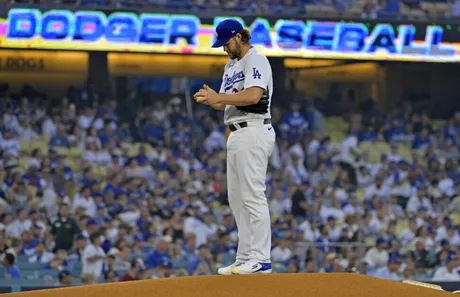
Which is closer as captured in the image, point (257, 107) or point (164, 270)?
point (257, 107)

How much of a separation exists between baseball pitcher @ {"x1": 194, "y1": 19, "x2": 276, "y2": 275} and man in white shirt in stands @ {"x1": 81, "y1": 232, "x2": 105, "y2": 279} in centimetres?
675

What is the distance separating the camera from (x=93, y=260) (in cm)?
1247

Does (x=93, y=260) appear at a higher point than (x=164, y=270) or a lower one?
higher

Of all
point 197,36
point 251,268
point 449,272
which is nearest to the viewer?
point 251,268

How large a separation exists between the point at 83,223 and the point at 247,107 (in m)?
7.89

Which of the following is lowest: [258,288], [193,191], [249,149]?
[193,191]

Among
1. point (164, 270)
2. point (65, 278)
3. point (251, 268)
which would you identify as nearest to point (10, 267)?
point (65, 278)

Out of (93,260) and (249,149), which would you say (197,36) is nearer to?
(93,260)

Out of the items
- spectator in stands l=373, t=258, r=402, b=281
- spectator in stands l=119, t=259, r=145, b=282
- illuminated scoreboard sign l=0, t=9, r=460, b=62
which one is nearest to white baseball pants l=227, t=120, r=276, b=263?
spectator in stands l=119, t=259, r=145, b=282

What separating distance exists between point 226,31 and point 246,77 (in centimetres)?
31

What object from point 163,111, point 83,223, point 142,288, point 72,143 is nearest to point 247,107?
point 142,288

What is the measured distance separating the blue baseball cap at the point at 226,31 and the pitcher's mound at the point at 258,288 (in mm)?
1458

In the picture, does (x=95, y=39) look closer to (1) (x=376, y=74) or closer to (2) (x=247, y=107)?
(1) (x=376, y=74)

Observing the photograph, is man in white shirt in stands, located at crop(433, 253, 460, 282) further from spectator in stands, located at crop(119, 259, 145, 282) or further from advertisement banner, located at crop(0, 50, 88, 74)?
advertisement banner, located at crop(0, 50, 88, 74)
